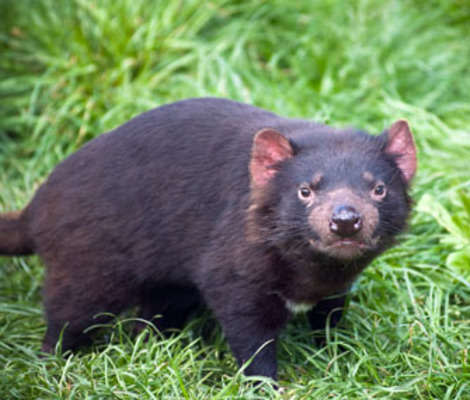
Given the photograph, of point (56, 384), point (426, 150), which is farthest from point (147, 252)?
point (426, 150)

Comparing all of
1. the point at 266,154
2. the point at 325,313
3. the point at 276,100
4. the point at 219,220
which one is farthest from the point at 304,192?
the point at 276,100

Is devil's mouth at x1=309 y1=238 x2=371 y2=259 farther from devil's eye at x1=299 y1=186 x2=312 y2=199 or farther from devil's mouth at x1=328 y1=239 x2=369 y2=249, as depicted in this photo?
devil's eye at x1=299 y1=186 x2=312 y2=199

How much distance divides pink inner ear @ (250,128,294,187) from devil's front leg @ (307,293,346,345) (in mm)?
772

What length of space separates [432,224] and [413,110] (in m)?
1.10

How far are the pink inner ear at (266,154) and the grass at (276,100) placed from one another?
36.4 inches

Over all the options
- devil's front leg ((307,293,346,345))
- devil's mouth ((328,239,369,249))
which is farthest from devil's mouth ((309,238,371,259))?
devil's front leg ((307,293,346,345))

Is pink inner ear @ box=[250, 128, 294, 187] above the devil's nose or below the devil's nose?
above

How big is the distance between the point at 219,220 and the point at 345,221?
0.81 m

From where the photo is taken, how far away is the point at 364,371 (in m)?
3.48

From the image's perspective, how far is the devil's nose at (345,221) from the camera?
297 centimetres

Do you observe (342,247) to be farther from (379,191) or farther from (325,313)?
(325,313)

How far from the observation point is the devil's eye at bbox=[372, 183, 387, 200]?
10.5 feet

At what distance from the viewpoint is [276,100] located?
5352 millimetres

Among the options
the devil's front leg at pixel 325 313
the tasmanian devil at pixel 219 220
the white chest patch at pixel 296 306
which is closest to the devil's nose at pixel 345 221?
the tasmanian devil at pixel 219 220
